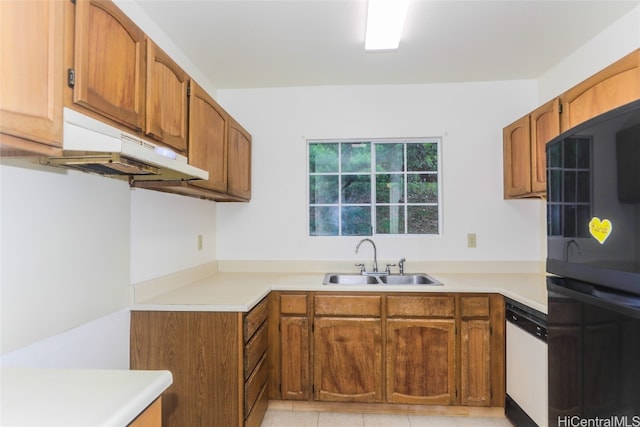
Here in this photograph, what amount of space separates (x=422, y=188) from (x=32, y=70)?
2.62 meters

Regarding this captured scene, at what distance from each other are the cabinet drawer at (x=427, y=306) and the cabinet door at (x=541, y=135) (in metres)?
0.96

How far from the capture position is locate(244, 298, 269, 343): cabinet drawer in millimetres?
1787

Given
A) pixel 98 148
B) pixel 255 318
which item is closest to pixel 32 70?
pixel 98 148

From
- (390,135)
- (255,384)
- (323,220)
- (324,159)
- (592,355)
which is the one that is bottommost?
(255,384)

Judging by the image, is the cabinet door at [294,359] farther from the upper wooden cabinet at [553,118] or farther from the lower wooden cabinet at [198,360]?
the upper wooden cabinet at [553,118]

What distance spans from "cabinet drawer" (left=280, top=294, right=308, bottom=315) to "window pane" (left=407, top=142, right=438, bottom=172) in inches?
58.7

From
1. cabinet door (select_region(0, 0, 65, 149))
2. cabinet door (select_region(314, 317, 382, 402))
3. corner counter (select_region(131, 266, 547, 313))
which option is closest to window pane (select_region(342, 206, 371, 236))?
corner counter (select_region(131, 266, 547, 313))

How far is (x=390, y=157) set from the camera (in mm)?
2920

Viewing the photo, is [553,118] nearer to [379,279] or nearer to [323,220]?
[379,279]

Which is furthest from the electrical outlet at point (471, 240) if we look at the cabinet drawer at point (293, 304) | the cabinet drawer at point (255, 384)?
the cabinet drawer at point (255, 384)

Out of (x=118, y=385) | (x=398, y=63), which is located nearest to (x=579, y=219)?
(x=118, y=385)

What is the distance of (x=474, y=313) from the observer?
2.19 meters

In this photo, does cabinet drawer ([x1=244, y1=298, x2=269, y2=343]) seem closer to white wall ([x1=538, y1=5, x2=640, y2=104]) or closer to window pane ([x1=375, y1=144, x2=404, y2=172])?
window pane ([x1=375, y1=144, x2=404, y2=172])

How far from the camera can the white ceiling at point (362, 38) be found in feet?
5.97
